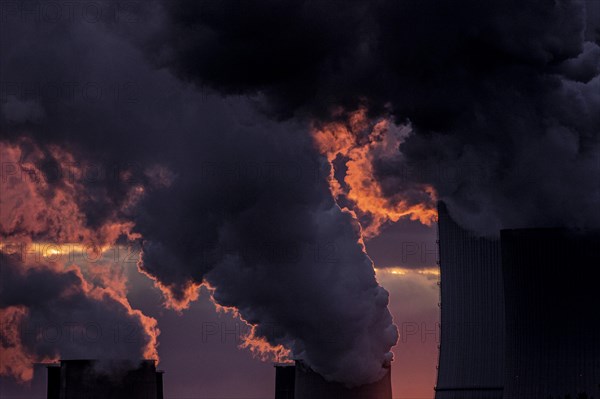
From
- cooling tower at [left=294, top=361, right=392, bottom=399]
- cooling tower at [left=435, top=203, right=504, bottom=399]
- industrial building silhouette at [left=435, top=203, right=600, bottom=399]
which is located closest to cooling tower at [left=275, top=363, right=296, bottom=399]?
cooling tower at [left=435, top=203, right=504, bottom=399]

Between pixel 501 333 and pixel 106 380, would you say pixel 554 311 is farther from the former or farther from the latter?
pixel 106 380

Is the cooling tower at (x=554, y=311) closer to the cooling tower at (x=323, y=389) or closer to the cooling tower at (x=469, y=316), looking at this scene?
the cooling tower at (x=323, y=389)

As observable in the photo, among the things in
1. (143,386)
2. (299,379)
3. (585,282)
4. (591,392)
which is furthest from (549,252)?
(143,386)

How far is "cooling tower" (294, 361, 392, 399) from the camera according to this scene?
104m

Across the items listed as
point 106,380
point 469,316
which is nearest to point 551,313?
point 469,316

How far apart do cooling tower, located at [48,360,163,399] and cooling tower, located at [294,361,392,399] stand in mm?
10895

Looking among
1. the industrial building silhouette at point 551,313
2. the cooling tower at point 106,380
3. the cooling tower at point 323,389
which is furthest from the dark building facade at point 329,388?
the industrial building silhouette at point 551,313

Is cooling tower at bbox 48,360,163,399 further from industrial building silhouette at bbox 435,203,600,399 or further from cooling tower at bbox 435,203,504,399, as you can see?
industrial building silhouette at bbox 435,203,600,399

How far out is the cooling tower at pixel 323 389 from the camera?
10356 centimetres

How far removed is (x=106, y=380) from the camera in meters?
106

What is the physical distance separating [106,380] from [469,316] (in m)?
26.4

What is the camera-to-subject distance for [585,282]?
8994cm

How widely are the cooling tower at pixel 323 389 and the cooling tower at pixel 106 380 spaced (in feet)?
35.7

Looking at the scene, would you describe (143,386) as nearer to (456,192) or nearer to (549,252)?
(456,192)
